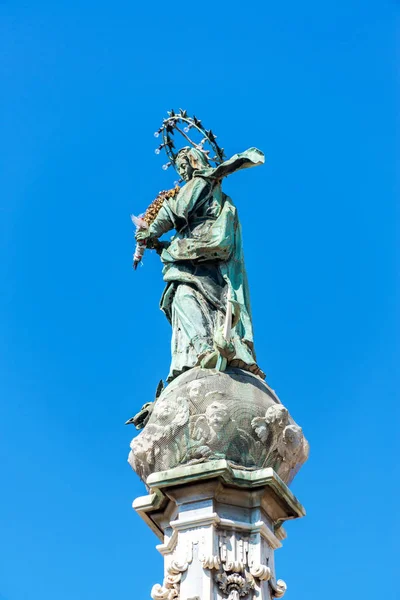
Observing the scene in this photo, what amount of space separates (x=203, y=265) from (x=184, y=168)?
5.70 feet

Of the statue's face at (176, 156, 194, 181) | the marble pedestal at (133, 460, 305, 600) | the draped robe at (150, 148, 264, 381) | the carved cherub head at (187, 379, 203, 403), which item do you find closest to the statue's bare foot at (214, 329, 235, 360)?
the draped robe at (150, 148, 264, 381)

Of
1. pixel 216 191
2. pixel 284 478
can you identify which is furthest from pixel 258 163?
pixel 284 478

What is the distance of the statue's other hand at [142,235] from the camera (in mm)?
14961

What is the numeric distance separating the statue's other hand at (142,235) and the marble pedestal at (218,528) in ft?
12.9

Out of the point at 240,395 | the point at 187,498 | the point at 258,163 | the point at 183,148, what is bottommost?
the point at 187,498

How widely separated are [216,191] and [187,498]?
4.65 meters

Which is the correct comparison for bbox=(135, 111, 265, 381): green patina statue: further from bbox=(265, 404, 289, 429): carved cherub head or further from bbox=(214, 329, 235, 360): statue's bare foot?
bbox=(265, 404, 289, 429): carved cherub head

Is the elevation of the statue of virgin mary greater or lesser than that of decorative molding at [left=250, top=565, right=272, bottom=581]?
greater

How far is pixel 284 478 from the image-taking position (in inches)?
496

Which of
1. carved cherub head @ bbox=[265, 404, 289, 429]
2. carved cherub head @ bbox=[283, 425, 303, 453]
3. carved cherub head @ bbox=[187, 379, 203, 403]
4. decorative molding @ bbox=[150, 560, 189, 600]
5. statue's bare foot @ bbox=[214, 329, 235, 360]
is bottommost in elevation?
decorative molding @ bbox=[150, 560, 189, 600]

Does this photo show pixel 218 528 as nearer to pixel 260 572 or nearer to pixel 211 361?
pixel 260 572

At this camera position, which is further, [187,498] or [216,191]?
[216,191]

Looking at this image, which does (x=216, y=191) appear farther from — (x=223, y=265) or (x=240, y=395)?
(x=240, y=395)

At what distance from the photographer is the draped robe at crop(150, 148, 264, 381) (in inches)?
532
